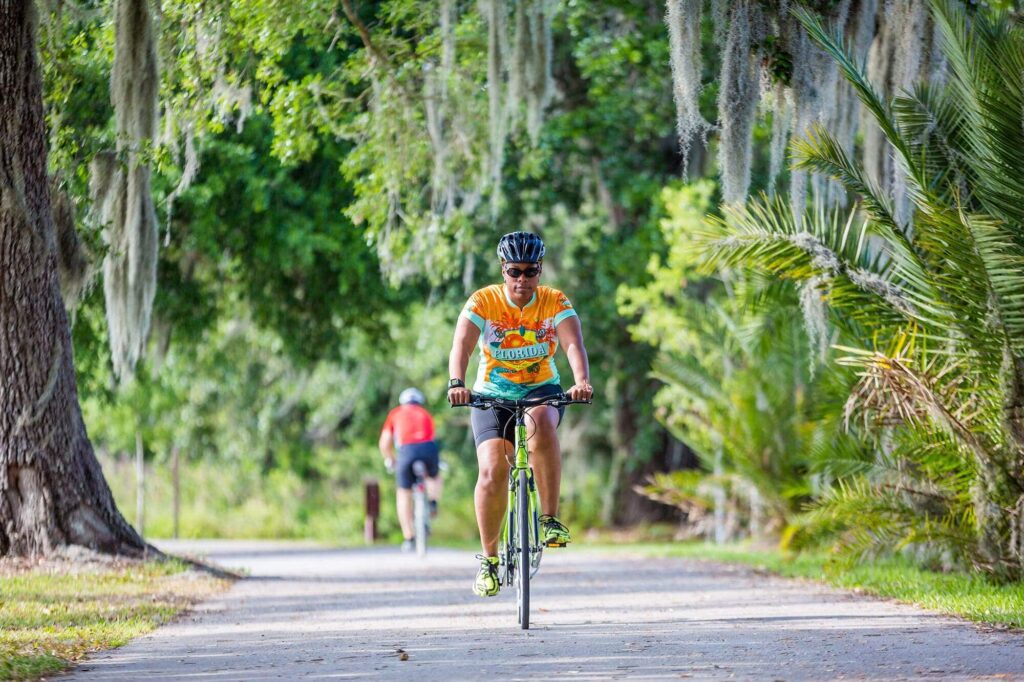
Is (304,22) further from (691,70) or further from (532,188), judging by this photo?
(532,188)

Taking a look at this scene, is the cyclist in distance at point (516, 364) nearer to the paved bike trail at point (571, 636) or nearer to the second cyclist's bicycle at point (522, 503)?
the second cyclist's bicycle at point (522, 503)

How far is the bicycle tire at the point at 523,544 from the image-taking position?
7.97m

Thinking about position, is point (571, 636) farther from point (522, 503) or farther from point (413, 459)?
point (413, 459)

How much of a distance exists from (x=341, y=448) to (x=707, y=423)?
16.7 m

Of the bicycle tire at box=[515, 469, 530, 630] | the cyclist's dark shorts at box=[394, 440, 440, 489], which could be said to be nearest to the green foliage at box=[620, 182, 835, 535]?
the cyclist's dark shorts at box=[394, 440, 440, 489]

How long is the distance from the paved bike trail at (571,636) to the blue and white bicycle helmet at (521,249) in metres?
2.06

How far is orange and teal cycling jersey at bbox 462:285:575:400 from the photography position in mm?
8352

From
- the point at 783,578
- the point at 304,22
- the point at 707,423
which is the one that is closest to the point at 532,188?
the point at 707,423

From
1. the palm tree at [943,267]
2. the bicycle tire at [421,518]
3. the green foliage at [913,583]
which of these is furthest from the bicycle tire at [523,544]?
the bicycle tire at [421,518]

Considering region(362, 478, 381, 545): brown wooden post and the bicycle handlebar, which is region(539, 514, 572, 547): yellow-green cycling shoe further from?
region(362, 478, 381, 545): brown wooden post

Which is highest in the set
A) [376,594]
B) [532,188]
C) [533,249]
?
[532,188]

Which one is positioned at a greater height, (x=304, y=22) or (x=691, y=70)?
(x=304, y=22)

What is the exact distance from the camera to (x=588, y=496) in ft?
88.5

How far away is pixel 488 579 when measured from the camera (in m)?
8.48
